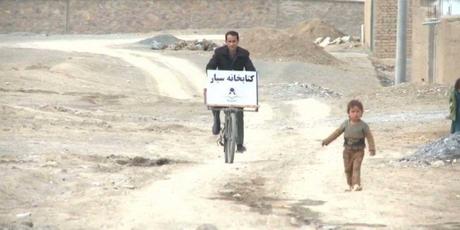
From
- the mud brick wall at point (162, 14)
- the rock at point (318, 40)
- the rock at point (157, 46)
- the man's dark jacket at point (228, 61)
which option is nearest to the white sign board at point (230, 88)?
the man's dark jacket at point (228, 61)

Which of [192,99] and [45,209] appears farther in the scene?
[192,99]

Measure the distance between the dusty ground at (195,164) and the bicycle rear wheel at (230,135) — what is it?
0.30 metres

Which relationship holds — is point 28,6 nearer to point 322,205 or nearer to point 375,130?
point 375,130

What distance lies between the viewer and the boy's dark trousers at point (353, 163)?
1335 cm

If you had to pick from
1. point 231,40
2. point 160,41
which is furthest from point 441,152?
point 160,41

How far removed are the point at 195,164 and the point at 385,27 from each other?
133ft

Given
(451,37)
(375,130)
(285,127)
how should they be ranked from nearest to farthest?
(375,130) → (285,127) → (451,37)

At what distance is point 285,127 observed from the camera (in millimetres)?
24891

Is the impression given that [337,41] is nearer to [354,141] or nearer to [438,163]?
[438,163]

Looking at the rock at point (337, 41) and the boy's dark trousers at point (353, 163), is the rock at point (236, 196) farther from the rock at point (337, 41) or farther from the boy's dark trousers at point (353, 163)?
the rock at point (337, 41)

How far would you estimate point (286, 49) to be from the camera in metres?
51.6

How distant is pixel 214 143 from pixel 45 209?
30.1 feet

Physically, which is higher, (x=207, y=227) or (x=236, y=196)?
(x=207, y=227)

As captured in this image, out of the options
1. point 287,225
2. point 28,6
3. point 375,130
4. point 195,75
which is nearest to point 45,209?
point 287,225
